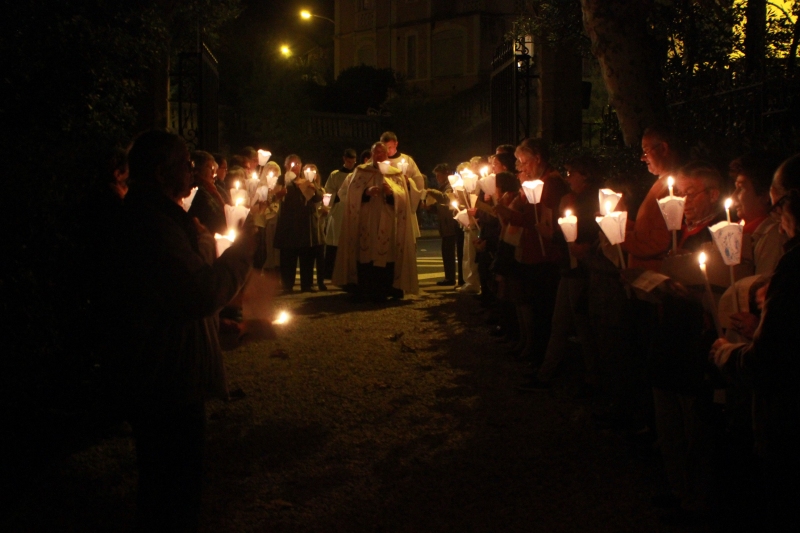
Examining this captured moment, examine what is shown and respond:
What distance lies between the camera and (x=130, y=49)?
807cm

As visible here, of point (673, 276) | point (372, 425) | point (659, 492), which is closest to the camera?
point (673, 276)

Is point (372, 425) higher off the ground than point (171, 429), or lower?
lower

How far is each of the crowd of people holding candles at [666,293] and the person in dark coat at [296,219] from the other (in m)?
2.74

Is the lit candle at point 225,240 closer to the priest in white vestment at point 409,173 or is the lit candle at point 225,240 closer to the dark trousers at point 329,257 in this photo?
the priest in white vestment at point 409,173

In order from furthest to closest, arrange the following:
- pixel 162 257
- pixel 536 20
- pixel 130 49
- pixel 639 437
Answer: pixel 536 20 < pixel 130 49 < pixel 639 437 < pixel 162 257

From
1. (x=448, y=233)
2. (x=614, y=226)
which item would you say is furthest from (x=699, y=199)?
(x=448, y=233)

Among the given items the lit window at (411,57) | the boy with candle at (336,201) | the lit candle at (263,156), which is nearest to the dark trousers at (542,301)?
the lit candle at (263,156)

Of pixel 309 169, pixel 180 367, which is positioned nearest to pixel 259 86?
pixel 309 169

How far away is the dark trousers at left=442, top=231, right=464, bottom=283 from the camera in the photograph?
15.7 meters

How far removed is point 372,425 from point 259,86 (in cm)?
3374

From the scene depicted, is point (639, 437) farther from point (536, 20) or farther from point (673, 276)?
point (536, 20)

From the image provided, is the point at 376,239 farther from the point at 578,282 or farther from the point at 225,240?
the point at 225,240

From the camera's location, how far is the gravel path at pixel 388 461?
5.00 m

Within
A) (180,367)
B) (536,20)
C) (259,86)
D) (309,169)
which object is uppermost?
(259,86)
